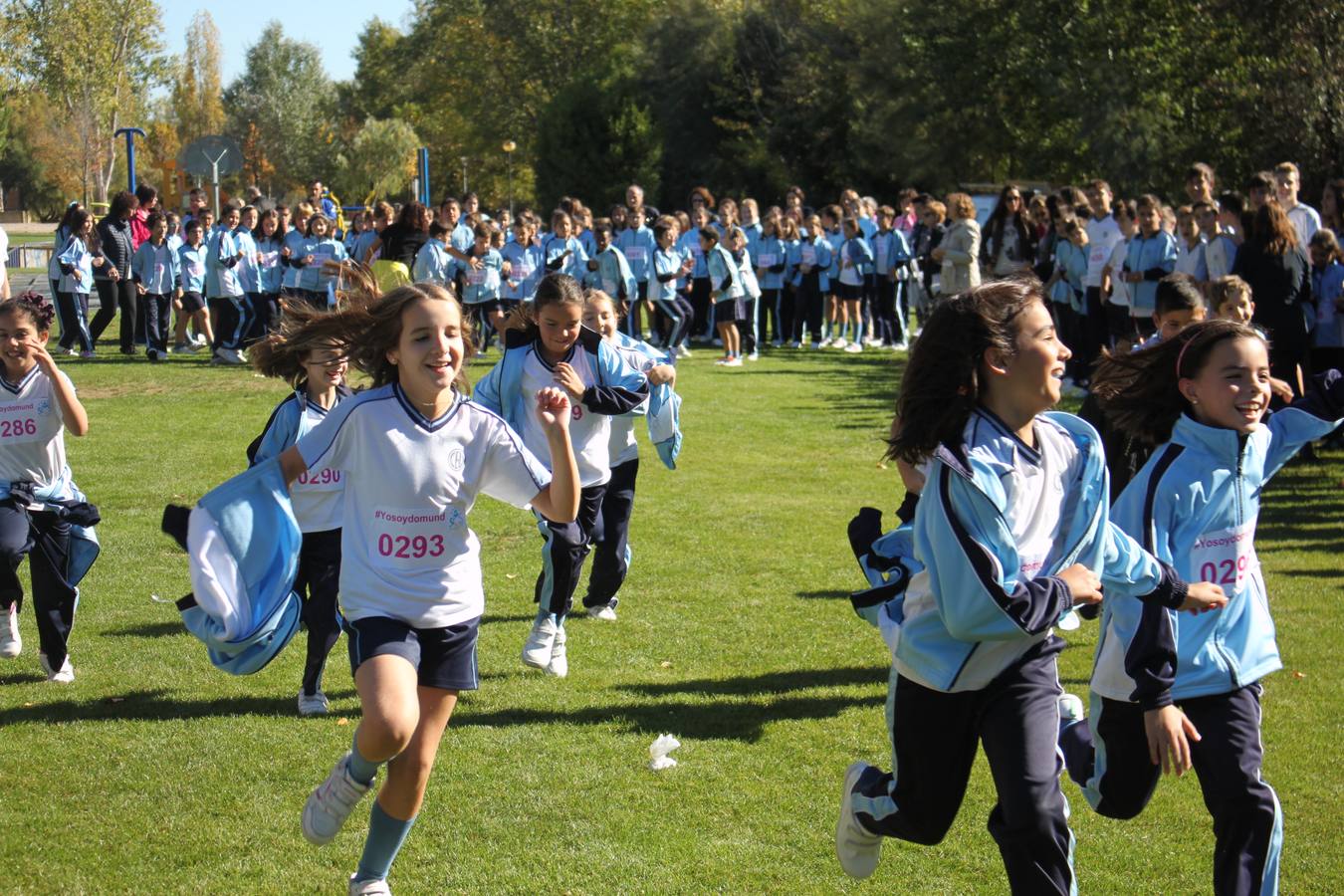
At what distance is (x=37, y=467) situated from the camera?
6.87 meters

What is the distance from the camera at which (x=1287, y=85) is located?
81.1 feet

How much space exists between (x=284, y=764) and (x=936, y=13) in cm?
4144

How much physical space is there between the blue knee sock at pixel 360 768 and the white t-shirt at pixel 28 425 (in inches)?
123

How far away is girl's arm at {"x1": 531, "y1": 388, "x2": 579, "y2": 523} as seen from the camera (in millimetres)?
4434

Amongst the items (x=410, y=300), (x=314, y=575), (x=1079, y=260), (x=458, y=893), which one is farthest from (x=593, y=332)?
(x=1079, y=260)

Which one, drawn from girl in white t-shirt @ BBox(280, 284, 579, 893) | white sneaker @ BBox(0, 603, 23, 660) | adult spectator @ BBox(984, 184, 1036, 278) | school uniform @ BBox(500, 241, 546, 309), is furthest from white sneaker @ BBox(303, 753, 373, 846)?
school uniform @ BBox(500, 241, 546, 309)

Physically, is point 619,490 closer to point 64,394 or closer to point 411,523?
point 64,394

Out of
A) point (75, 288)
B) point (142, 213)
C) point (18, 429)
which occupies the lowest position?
point (18, 429)

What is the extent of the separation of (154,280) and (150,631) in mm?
15136

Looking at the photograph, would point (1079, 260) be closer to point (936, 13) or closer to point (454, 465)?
point (454, 465)

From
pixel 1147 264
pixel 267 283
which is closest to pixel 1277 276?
pixel 1147 264

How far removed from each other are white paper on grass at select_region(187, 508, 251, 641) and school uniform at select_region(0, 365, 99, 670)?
9.16 feet

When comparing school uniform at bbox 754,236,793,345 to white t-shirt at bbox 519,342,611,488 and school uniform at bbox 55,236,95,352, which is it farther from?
white t-shirt at bbox 519,342,611,488

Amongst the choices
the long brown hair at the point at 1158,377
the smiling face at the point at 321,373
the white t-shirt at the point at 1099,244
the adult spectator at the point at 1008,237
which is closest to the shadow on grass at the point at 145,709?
the smiling face at the point at 321,373
